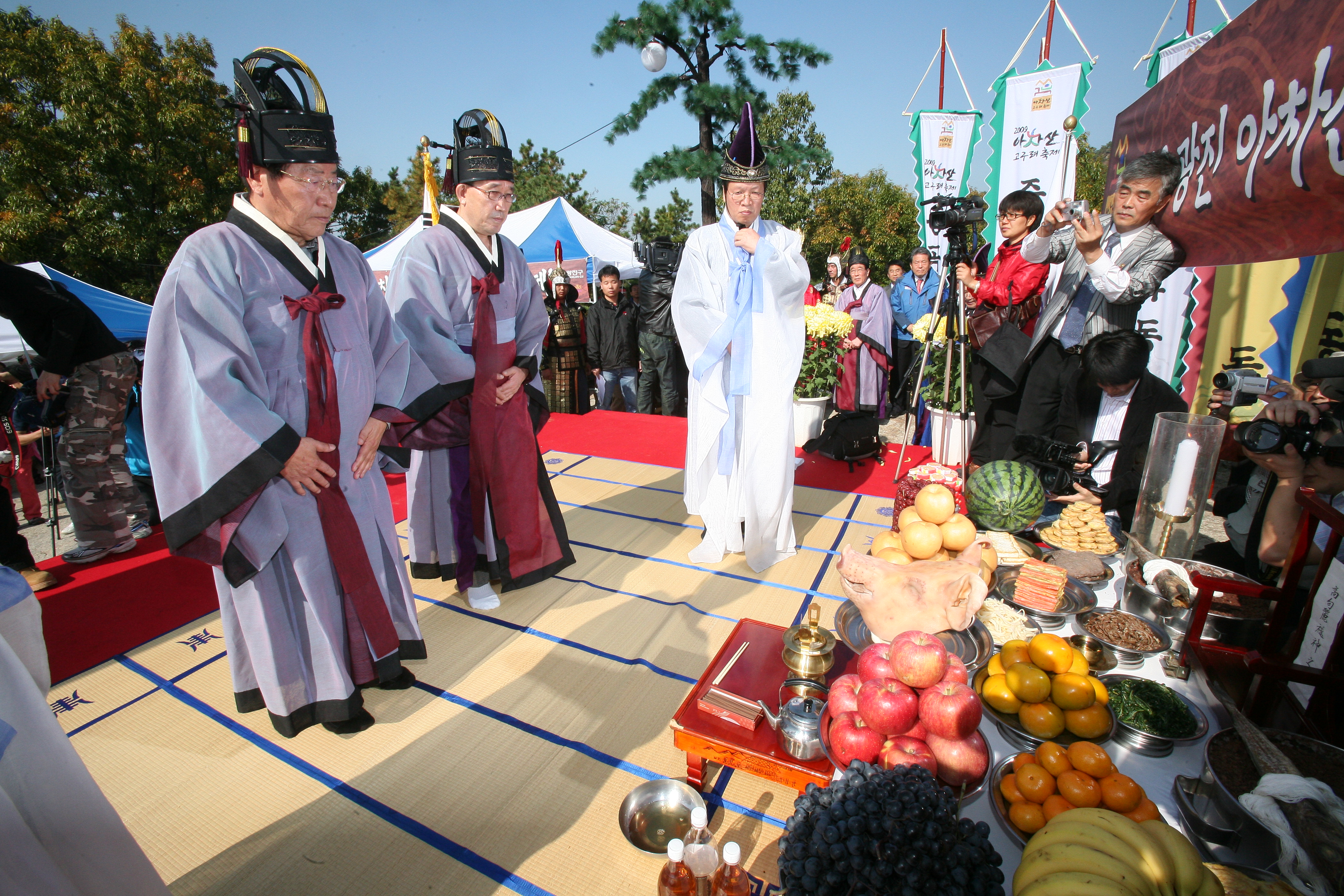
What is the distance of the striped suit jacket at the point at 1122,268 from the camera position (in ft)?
9.00

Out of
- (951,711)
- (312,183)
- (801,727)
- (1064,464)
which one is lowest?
(801,727)

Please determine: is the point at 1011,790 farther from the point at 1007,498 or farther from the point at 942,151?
the point at 942,151

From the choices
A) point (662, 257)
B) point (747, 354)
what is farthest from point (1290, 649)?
point (662, 257)

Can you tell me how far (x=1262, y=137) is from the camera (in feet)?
6.73

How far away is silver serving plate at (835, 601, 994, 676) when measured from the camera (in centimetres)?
180

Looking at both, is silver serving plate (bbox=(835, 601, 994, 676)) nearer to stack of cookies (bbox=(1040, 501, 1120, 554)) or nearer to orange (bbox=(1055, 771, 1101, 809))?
orange (bbox=(1055, 771, 1101, 809))

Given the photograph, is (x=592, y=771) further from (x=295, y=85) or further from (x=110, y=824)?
(x=295, y=85)

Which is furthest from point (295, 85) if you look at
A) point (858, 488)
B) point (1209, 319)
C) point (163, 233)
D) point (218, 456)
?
point (163, 233)

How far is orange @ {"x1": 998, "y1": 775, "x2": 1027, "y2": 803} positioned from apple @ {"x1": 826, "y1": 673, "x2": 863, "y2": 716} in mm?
332

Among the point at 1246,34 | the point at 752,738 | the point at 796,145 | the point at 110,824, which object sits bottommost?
the point at 752,738

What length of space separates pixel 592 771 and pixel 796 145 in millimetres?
10173

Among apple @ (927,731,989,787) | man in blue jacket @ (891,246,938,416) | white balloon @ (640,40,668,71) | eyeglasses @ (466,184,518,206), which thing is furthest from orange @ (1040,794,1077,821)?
white balloon @ (640,40,668,71)

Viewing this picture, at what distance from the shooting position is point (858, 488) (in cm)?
436

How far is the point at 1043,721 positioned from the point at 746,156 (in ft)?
8.61
